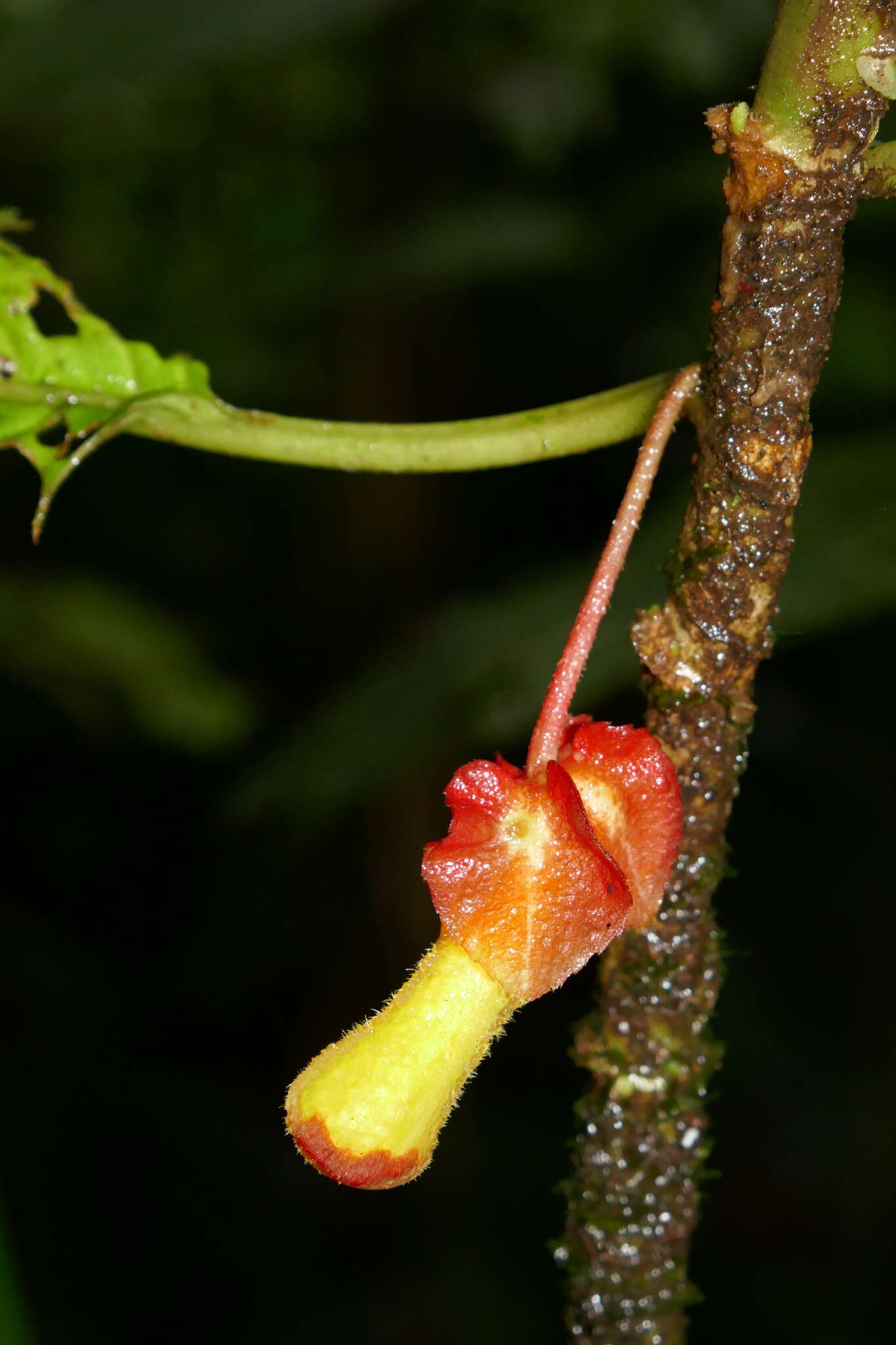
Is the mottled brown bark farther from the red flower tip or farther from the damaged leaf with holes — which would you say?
the damaged leaf with holes

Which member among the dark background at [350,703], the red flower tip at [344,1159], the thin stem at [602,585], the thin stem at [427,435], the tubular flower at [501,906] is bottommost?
the red flower tip at [344,1159]

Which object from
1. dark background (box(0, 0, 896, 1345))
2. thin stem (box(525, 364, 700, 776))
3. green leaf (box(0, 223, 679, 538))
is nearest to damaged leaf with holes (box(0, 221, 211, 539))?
green leaf (box(0, 223, 679, 538))

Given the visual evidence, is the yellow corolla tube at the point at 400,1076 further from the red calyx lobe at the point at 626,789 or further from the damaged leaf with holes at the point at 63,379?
the damaged leaf with holes at the point at 63,379

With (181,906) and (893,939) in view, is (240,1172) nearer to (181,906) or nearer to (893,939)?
(181,906)

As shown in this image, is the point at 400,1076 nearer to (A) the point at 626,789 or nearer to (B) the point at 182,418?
(A) the point at 626,789

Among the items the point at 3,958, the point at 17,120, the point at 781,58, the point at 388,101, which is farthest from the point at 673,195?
the point at 3,958

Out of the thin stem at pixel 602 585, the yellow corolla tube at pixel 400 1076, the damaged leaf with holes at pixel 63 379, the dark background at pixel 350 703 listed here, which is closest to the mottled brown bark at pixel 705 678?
the thin stem at pixel 602 585
